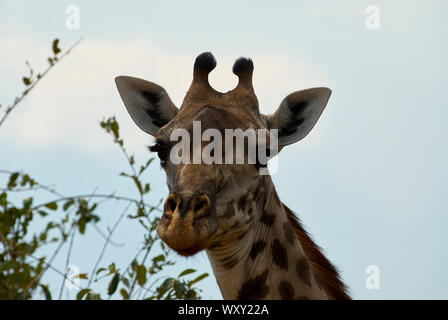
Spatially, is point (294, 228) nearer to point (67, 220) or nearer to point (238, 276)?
point (238, 276)

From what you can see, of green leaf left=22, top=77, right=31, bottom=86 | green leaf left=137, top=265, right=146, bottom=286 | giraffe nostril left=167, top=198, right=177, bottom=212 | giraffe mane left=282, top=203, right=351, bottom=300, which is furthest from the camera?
green leaf left=22, top=77, right=31, bottom=86

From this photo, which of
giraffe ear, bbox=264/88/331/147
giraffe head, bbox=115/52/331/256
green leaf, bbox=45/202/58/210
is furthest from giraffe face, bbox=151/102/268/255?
green leaf, bbox=45/202/58/210

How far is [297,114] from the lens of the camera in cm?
1442

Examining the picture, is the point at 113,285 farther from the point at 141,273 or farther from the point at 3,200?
the point at 3,200

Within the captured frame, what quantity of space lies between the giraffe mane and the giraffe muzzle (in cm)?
177

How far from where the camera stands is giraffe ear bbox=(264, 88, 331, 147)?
14312 millimetres

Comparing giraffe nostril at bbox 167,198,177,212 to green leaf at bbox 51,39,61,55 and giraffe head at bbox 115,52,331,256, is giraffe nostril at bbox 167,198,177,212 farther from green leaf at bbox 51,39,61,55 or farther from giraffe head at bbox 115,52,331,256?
green leaf at bbox 51,39,61,55

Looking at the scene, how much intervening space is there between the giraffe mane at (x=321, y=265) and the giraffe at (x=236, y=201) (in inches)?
0.4

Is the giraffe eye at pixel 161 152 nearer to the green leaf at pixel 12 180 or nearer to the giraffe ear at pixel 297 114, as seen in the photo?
the giraffe ear at pixel 297 114

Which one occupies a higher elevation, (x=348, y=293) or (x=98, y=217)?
(x=98, y=217)
